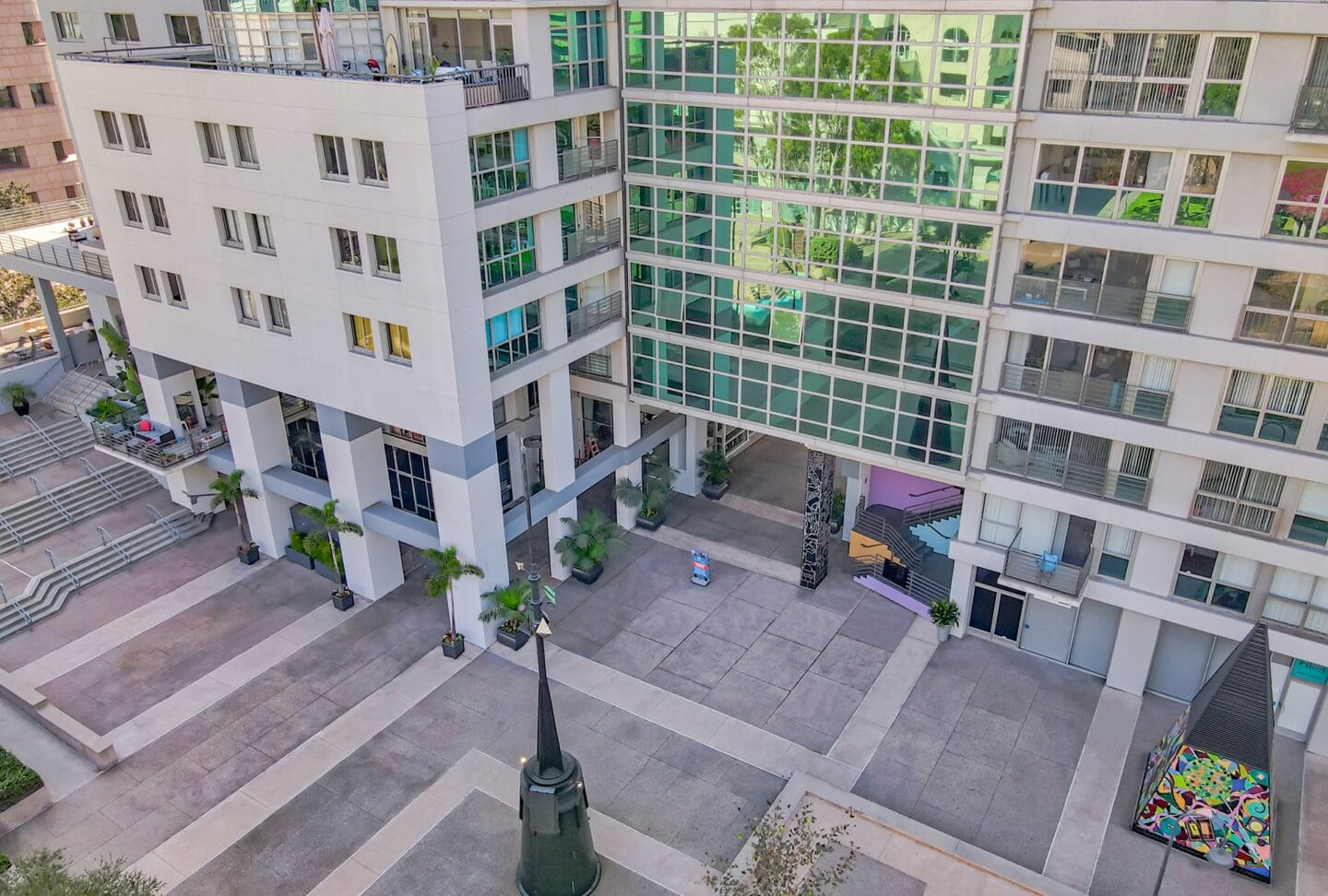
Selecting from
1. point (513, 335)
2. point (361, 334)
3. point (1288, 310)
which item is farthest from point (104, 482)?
point (1288, 310)

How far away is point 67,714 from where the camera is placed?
2562 centimetres

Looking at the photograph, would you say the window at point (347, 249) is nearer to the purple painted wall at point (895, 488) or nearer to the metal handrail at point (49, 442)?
the purple painted wall at point (895, 488)

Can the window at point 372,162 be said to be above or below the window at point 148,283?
above

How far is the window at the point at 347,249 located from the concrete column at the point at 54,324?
2166cm

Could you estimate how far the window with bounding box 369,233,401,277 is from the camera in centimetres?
2433

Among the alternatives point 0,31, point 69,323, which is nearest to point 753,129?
point 69,323

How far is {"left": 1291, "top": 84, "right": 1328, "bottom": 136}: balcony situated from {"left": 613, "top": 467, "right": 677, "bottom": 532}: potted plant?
2100 cm

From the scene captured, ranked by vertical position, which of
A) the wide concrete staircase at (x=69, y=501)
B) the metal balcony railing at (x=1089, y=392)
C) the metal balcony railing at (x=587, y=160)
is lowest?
the wide concrete staircase at (x=69, y=501)

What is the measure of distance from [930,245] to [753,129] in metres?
5.96

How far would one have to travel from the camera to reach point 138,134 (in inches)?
1119

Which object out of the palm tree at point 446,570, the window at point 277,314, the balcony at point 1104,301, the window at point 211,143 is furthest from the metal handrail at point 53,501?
the balcony at point 1104,301

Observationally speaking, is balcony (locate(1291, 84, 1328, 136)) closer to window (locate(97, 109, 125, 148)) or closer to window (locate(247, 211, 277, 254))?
window (locate(247, 211, 277, 254))

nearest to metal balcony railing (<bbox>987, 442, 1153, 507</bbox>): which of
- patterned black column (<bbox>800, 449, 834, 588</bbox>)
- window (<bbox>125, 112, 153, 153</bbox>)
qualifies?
patterned black column (<bbox>800, 449, 834, 588</bbox>)

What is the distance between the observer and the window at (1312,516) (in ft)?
72.2
